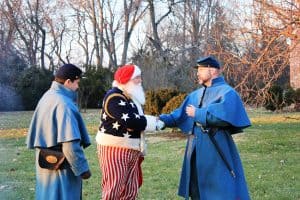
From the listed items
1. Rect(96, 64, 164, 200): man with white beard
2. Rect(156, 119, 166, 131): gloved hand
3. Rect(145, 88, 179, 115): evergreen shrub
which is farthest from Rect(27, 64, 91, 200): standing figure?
Rect(145, 88, 179, 115): evergreen shrub

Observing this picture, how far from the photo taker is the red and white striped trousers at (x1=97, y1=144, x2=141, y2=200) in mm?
4781

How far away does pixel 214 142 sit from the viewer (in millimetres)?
5031

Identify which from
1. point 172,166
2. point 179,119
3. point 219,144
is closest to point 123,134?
point 179,119

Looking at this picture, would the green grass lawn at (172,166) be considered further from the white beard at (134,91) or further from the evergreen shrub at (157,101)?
the white beard at (134,91)

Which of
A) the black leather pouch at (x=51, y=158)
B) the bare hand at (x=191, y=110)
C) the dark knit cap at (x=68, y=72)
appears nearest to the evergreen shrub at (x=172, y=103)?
the bare hand at (x=191, y=110)

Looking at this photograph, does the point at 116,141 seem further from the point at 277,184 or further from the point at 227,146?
the point at 277,184

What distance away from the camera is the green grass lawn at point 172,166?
747cm

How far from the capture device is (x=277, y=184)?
7.96 meters

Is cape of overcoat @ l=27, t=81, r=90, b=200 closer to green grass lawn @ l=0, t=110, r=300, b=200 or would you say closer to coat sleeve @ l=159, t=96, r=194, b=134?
coat sleeve @ l=159, t=96, r=194, b=134

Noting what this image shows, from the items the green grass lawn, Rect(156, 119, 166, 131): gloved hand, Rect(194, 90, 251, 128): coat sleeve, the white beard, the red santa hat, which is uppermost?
the red santa hat

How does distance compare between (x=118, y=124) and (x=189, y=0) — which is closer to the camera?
(x=118, y=124)

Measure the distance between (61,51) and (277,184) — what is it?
43776 millimetres

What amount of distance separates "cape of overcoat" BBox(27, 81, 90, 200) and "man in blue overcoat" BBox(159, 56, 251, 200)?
1.26 meters

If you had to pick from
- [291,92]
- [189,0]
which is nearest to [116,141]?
[291,92]
